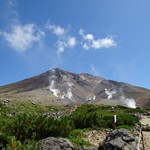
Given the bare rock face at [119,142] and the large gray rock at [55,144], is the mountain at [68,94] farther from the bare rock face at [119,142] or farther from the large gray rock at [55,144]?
the large gray rock at [55,144]

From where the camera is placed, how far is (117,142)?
10.3m

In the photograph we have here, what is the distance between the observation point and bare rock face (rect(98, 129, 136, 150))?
33.1 ft

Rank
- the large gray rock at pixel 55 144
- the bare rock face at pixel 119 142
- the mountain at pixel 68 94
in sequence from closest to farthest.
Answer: the large gray rock at pixel 55 144, the bare rock face at pixel 119 142, the mountain at pixel 68 94

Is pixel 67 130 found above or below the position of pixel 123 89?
below

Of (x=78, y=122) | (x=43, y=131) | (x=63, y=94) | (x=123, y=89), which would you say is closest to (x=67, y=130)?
(x=43, y=131)

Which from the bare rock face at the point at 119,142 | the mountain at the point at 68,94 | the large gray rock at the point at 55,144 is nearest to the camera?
the large gray rock at the point at 55,144

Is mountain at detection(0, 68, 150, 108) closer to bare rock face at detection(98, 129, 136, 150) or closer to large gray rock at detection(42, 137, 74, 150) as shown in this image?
bare rock face at detection(98, 129, 136, 150)

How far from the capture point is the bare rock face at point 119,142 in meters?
10.1

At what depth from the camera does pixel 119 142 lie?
1033cm

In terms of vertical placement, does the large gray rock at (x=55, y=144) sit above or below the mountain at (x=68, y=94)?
below

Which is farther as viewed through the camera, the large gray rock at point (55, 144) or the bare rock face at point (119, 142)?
the bare rock face at point (119, 142)

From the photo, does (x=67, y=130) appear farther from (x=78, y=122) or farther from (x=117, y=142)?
(x=78, y=122)

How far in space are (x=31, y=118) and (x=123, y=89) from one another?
445 ft

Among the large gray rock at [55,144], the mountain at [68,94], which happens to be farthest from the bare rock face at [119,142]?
the mountain at [68,94]
